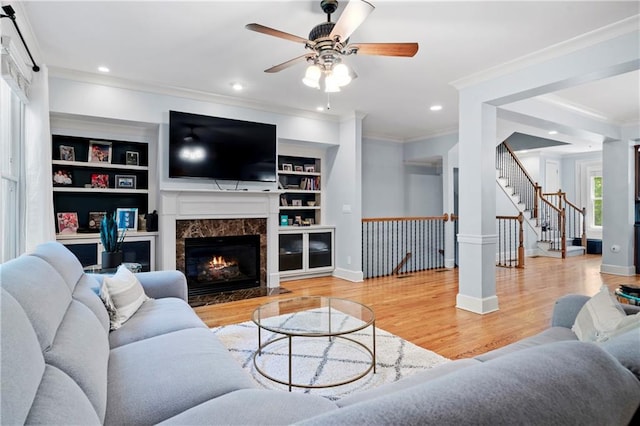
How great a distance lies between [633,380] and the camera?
2.48 feet

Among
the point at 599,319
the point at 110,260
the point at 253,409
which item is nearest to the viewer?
the point at 253,409

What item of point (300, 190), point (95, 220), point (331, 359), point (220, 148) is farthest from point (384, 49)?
point (95, 220)

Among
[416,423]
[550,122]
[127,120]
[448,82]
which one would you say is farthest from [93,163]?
[550,122]

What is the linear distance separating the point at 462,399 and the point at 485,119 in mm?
3788

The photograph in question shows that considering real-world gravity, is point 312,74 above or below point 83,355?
above

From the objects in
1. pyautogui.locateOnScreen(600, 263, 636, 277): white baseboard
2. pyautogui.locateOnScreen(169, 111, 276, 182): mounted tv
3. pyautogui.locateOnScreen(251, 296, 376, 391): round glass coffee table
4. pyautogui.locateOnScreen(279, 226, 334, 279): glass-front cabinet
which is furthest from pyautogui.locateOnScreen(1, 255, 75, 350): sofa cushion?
pyautogui.locateOnScreen(600, 263, 636, 277): white baseboard

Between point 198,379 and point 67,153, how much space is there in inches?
159

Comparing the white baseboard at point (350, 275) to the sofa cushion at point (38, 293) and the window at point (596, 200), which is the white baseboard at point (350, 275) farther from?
the window at point (596, 200)

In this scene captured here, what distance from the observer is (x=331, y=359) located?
256cm

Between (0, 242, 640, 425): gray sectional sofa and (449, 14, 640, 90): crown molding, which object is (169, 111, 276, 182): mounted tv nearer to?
(0, 242, 640, 425): gray sectional sofa

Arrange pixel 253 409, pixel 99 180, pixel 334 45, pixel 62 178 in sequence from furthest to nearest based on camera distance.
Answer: pixel 99 180 < pixel 62 178 < pixel 334 45 < pixel 253 409

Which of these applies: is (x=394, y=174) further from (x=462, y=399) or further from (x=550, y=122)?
(x=462, y=399)

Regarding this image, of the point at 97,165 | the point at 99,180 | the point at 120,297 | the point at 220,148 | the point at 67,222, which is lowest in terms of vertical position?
the point at 120,297

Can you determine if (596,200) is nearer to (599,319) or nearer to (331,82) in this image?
(331,82)
